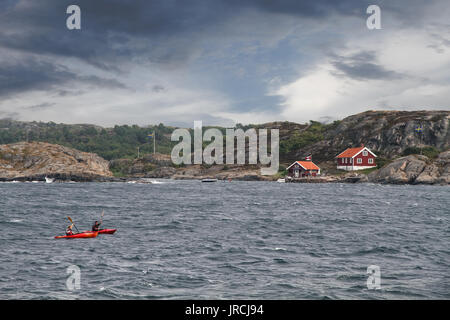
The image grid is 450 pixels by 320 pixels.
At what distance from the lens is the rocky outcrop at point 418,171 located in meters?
116

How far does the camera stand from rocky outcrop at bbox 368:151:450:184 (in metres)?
116

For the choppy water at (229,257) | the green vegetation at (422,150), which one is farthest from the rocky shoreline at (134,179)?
the choppy water at (229,257)

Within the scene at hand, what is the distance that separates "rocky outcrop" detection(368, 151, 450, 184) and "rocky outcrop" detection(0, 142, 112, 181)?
324 feet

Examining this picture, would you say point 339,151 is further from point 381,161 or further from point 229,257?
point 229,257

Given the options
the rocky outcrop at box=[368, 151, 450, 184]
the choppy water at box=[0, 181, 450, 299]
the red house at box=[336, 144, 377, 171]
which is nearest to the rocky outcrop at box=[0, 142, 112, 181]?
the red house at box=[336, 144, 377, 171]

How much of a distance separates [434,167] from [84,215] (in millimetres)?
106237

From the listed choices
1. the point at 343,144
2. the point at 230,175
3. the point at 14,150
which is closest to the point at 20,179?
the point at 14,150

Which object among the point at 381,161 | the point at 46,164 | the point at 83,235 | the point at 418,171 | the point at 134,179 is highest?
the point at 381,161

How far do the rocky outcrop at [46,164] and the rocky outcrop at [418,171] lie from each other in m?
98.8

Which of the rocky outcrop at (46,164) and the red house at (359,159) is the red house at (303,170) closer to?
the red house at (359,159)

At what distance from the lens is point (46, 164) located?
14912 centimetres

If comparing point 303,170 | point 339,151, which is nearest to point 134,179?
point 303,170

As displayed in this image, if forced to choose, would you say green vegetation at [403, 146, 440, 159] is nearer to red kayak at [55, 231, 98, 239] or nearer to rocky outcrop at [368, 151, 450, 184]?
rocky outcrop at [368, 151, 450, 184]

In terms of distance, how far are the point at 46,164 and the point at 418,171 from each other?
12724 cm
